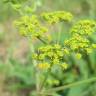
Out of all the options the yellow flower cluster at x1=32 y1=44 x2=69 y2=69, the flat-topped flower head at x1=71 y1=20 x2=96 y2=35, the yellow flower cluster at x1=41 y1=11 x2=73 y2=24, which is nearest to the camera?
the yellow flower cluster at x1=32 y1=44 x2=69 y2=69

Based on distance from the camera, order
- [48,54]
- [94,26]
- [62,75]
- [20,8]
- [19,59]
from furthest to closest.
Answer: [19,59] → [62,75] → [20,8] → [94,26] → [48,54]

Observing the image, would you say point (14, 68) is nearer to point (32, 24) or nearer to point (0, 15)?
point (0, 15)

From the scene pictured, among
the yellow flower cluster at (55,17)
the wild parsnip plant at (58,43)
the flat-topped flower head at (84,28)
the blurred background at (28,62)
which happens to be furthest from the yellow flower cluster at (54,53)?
the blurred background at (28,62)

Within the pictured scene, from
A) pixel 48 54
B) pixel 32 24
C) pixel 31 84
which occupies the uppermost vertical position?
pixel 32 24

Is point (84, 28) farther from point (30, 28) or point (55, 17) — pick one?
point (30, 28)

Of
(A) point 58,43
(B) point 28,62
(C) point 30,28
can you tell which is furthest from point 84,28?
(B) point 28,62

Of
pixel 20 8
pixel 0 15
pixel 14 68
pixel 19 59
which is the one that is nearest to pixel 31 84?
pixel 14 68

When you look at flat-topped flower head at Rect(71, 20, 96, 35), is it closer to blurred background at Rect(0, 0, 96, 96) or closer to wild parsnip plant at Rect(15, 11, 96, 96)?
wild parsnip plant at Rect(15, 11, 96, 96)

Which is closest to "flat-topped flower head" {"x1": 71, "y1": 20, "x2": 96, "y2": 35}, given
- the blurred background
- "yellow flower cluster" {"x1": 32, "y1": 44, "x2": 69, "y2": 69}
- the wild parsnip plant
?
the wild parsnip plant
